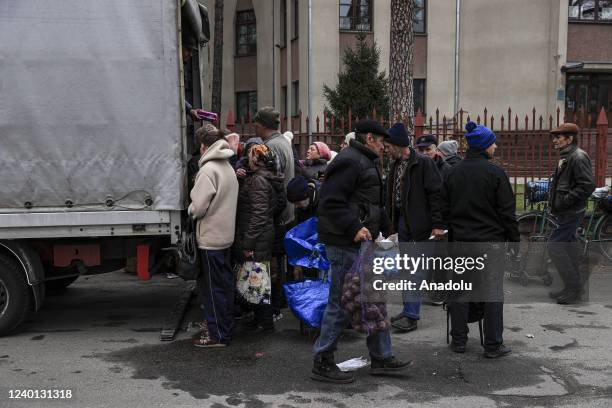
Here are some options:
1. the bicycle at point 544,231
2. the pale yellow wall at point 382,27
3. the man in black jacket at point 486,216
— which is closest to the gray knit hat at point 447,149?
the bicycle at point 544,231

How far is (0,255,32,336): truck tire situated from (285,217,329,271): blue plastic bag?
2.34 meters

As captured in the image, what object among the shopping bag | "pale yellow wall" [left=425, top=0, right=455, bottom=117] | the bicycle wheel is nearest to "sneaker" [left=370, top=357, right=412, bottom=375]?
the shopping bag

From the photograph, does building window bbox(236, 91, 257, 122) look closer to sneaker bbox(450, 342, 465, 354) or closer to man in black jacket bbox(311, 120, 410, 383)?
sneaker bbox(450, 342, 465, 354)

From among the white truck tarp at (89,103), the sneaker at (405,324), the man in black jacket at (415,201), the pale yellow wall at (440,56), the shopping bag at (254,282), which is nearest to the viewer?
the white truck tarp at (89,103)

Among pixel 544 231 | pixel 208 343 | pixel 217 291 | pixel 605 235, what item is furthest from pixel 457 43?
pixel 208 343

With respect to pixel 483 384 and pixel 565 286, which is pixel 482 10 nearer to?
pixel 565 286

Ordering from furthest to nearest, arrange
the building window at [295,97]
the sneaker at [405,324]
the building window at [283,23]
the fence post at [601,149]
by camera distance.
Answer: the building window at [283,23] < the building window at [295,97] < the fence post at [601,149] < the sneaker at [405,324]

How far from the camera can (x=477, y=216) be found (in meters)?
5.10

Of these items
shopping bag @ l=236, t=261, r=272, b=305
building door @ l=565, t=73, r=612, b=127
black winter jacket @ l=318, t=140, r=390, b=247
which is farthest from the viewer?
building door @ l=565, t=73, r=612, b=127

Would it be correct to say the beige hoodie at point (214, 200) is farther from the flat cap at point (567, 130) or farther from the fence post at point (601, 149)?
the fence post at point (601, 149)

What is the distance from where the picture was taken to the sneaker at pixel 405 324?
5910 millimetres

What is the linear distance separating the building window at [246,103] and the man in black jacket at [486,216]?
2286 cm

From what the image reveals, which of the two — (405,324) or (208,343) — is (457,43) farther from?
(208,343)

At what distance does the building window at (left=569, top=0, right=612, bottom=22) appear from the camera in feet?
76.0
